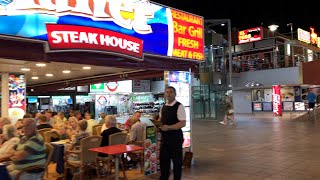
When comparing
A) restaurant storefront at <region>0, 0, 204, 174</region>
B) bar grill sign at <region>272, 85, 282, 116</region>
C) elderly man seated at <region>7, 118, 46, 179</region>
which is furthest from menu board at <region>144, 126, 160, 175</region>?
bar grill sign at <region>272, 85, 282, 116</region>

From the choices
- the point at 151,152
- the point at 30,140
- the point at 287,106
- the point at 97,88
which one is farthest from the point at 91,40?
the point at 287,106

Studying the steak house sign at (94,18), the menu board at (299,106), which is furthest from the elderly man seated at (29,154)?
the menu board at (299,106)

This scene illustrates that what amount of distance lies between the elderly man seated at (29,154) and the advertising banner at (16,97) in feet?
16.6

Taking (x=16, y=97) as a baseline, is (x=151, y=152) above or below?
below

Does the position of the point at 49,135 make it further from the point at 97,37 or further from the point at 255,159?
the point at 255,159

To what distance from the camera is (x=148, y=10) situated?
23.9ft

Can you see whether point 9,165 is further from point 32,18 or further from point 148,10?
point 148,10

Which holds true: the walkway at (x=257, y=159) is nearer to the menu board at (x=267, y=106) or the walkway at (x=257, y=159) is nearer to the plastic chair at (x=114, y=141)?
the plastic chair at (x=114, y=141)

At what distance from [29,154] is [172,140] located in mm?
2097

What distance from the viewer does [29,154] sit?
434 cm

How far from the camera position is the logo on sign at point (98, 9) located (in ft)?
17.2

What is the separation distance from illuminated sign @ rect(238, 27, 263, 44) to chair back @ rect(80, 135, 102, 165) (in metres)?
27.1

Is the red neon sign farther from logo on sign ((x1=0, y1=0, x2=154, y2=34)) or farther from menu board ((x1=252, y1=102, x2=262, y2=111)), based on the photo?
menu board ((x1=252, y1=102, x2=262, y2=111))

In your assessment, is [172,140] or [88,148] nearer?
[172,140]
